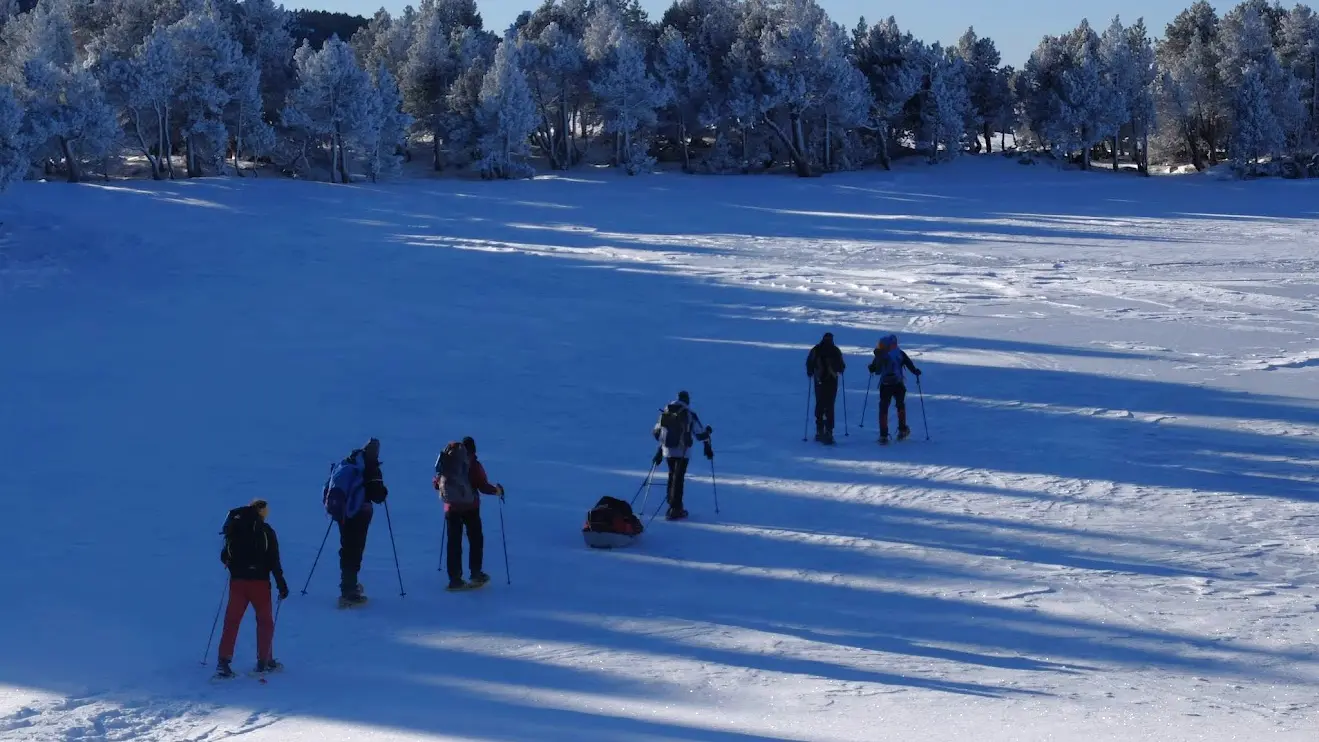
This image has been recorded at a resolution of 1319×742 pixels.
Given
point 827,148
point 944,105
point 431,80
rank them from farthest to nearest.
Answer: point 431,80
point 827,148
point 944,105

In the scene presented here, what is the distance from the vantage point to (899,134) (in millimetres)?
63250

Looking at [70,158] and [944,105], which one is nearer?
[70,158]

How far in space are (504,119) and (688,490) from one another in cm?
4181

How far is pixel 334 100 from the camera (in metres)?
50.3

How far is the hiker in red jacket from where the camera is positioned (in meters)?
10.4

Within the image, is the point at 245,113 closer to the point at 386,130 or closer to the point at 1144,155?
the point at 386,130

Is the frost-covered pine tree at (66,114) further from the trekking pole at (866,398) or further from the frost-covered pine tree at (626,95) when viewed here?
the trekking pole at (866,398)

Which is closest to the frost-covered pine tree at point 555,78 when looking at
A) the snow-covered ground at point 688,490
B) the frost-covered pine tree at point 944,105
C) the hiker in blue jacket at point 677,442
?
the frost-covered pine tree at point 944,105

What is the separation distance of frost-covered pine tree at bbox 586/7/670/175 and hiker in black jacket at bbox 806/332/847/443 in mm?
41473

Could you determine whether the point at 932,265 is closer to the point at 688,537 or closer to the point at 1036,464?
the point at 1036,464

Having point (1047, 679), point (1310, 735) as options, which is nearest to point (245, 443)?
point (1047, 679)

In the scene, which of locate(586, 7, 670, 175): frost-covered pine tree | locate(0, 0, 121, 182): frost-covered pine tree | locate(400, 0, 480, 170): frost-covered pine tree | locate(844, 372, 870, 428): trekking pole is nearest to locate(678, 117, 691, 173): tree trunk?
locate(586, 7, 670, 175): frost-covered pine tree

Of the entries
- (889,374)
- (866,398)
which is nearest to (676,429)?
(889,374)

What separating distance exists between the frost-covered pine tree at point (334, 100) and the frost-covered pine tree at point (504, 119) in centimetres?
498
